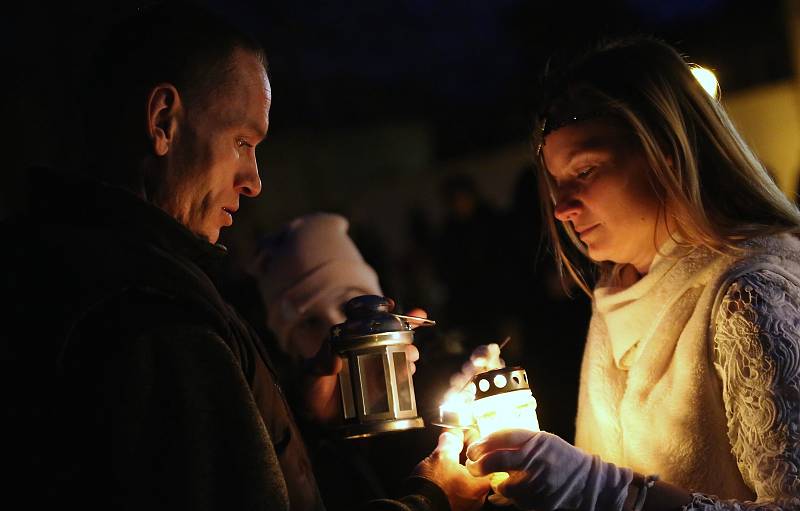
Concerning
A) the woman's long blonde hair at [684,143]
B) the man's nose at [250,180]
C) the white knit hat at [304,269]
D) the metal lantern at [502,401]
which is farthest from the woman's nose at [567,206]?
the white knit hat at [304,269]

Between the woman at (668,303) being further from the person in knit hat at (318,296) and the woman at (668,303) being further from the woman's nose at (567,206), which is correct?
the person in knit hat at (318,296)

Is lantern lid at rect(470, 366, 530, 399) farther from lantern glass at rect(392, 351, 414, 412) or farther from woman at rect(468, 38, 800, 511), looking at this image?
lantern glass at rect(392, 351, 414, 412)

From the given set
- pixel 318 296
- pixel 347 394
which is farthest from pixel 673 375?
pixel 318 296

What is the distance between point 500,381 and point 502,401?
87mm

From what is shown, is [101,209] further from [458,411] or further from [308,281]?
[308,281]

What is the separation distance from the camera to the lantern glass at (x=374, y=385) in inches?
112

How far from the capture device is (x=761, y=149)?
42.2 ft

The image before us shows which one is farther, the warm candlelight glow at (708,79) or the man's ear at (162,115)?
the warm candlelight glow at (708,79)

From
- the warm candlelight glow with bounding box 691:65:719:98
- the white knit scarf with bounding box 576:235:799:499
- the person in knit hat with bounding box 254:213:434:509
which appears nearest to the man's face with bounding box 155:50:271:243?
the person in knit hat with bounding box 254:213:434:509

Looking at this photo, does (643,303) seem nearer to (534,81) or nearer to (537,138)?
(537,138)

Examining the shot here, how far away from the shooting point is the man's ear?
241cm

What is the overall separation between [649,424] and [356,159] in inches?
992

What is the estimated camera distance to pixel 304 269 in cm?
460

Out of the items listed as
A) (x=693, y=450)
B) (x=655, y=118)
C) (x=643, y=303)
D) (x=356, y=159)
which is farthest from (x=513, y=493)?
(x=356, y=159)
